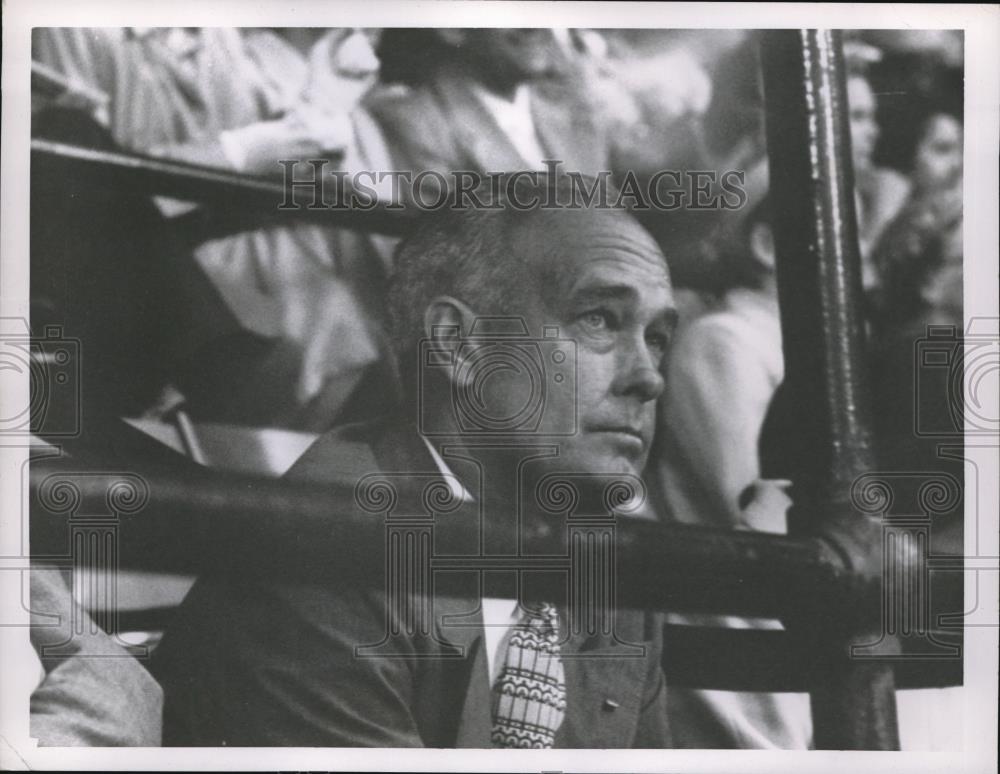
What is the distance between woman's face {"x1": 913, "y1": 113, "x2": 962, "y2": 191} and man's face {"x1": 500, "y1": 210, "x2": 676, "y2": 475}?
30.3 inches

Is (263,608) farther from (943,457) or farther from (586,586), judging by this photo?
(943,457)

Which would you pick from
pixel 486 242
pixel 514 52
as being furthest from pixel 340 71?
pixel 486 242

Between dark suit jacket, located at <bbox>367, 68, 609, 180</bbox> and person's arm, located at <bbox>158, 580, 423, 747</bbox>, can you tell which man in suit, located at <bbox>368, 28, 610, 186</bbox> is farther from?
person's arm, located at <bbox>158, 580, 423, 747</bbox>

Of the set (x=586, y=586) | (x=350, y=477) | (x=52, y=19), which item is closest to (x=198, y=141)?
(x=52, y=19)

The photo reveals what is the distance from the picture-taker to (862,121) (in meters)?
3.23

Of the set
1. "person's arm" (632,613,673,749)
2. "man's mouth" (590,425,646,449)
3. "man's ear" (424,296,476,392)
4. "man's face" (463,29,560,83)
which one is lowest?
"person's arm" (632,613,673,749)

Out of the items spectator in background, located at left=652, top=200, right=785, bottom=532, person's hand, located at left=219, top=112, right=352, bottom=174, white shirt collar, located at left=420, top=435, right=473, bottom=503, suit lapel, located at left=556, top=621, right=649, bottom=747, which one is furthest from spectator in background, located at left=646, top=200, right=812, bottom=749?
person's hand, located at left=219, top=112, right=352, bottom=174

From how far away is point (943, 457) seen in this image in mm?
3211

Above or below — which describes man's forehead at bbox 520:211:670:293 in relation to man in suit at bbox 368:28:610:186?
below

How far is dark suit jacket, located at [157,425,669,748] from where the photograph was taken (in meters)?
3.12

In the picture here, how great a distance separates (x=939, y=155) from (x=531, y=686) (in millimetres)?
1836

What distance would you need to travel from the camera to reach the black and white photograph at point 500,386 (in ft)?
10.3

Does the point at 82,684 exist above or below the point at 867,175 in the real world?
below

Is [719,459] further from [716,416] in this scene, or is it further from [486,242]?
[486,242]
